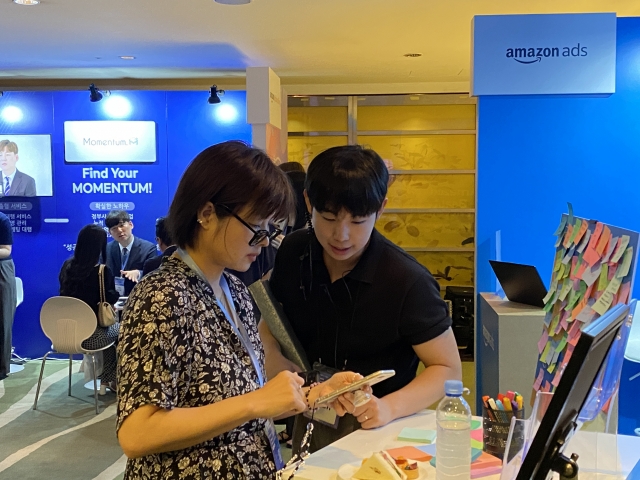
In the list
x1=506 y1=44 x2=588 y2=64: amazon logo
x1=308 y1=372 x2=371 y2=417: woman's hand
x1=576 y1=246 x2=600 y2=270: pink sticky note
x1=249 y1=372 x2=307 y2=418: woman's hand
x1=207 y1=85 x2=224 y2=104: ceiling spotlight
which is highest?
x1=207 y1=85 x2=224 y2=104: ceiling spotlight

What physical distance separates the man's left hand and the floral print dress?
322 mm

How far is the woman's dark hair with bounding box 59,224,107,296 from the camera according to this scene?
523 cm

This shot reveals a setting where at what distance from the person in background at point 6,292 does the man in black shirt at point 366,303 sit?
4567 millimetres

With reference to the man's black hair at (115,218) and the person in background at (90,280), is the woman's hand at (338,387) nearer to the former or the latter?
the person in background at (90,280)

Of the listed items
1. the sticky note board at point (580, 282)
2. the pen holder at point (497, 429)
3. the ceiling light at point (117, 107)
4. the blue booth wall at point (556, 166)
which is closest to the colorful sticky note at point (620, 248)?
the sticky note board at point (580, 282)

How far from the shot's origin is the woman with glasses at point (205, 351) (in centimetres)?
126

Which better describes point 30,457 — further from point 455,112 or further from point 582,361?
point 455,112

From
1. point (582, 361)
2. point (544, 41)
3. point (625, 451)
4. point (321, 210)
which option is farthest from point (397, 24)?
point (582, 361)

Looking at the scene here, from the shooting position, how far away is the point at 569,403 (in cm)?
95

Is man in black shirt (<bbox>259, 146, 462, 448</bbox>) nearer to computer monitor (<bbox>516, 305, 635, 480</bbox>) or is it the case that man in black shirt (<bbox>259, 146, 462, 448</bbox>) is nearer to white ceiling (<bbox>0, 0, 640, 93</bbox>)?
computer monitor (<bbox>516, 305, 635, 480</bbox>)

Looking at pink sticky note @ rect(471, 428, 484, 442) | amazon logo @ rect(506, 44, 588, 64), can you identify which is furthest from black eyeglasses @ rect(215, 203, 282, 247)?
amazon logo @ rect(506, 44, 588, 64)

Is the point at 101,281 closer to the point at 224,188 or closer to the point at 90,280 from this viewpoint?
the point at 90,280

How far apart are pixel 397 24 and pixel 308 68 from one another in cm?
208

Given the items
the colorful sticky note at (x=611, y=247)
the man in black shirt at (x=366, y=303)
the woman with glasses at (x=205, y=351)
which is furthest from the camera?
the colorful sticky note at (x=611, y=247)
